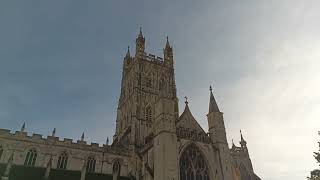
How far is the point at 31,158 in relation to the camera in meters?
34.8

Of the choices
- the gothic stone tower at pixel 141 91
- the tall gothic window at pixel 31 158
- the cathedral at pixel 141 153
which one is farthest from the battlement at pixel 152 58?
the tall gothic window at pixel 31 158

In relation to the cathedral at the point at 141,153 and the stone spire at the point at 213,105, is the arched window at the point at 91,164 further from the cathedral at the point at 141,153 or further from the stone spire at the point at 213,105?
the stone spire at the point at 213,105

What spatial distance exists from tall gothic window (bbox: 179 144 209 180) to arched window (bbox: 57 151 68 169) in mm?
15043

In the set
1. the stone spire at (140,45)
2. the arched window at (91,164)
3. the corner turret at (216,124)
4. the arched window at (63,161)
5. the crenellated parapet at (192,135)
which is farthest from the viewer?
the stone spire at (140,45)

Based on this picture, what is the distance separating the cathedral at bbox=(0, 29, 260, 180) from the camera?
31.5 metres

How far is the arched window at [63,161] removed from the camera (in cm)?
Answer: 3578

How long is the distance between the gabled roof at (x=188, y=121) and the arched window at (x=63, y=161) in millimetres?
15239

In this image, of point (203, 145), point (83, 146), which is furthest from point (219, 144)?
point (83, 146)

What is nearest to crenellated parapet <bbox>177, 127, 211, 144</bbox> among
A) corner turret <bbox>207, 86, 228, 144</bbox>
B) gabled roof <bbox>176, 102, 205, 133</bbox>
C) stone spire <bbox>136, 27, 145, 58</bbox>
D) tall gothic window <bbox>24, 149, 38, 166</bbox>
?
gabled roof <bbox>176, 102, 205, 133</bbox>

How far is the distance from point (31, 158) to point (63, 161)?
12.6 ft

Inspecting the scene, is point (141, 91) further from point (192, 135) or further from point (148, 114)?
point (192, 135)

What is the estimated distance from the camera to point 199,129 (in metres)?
38.2

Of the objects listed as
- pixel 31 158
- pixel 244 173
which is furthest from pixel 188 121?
pixel 31 158

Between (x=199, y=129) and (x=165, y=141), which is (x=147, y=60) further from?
(x=165, y=141)
